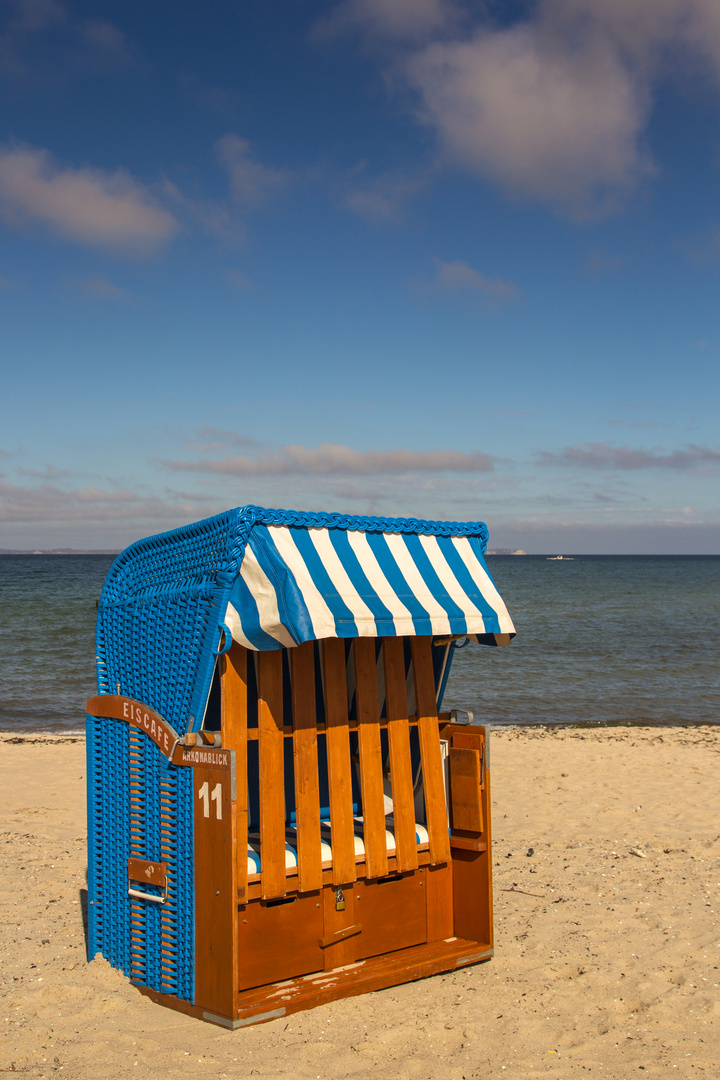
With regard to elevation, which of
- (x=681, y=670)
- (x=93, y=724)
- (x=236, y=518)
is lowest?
(x=681, y=670)

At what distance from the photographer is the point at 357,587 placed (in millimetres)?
4469

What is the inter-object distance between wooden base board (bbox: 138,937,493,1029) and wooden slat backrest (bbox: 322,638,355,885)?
0.55m

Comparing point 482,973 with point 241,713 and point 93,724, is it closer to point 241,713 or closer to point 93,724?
point 241,713

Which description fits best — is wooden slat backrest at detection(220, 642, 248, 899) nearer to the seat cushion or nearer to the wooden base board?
the seat cushion

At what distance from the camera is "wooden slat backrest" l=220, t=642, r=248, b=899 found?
4.30 meters

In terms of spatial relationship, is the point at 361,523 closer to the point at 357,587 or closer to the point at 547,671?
the point at 357,587

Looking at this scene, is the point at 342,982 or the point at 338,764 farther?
the point at 338,764

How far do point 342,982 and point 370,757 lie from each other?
4.11 feet

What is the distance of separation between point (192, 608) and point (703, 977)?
3.82 m

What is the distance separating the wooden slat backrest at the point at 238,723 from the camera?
169 inches

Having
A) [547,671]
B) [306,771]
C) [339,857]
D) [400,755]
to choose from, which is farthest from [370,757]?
[547,671]

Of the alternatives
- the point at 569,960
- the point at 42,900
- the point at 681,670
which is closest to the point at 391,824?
the point at 569,960

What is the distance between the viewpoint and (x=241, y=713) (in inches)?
172

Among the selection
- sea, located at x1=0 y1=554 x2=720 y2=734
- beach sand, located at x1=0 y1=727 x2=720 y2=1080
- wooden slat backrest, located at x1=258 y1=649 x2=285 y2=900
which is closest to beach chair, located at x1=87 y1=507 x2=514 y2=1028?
wooden slat backrest, located at x1=258 y1=649 x2=285 y2=900
